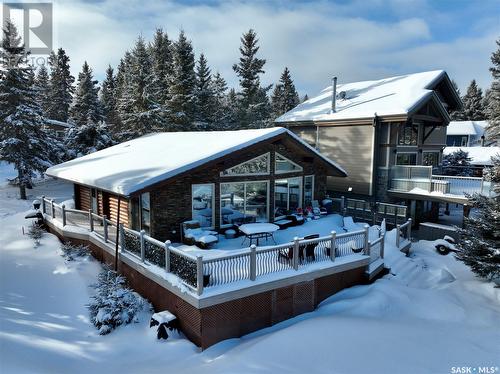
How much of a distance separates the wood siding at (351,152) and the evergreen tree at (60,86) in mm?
41311

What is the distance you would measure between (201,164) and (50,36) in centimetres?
1279

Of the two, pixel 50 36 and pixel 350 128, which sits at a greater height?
pixel 50 36

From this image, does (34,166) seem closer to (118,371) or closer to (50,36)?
(50,36)

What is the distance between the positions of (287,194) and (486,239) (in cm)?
786

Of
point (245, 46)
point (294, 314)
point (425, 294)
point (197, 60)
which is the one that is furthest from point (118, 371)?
point (245, 46)

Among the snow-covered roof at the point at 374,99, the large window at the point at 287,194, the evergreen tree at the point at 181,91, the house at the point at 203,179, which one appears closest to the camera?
the house at the point at 203,179

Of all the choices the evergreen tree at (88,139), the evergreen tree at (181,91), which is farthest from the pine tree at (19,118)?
the evergreen tree at (181,91)

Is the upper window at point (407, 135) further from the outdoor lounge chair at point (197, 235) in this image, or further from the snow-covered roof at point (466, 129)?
the snow-covered roof at point (466, 129)

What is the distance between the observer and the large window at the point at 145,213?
474 inches

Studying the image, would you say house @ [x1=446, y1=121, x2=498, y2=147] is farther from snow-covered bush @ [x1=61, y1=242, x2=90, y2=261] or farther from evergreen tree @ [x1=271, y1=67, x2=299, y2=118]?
snow-covered bush @ [x1=61, y1=242, x2=90, y2=261]

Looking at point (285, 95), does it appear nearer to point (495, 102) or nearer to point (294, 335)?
point (495, 102)

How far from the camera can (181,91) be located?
101ft

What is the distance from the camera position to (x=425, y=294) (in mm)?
11000

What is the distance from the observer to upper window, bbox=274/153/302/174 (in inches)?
588
